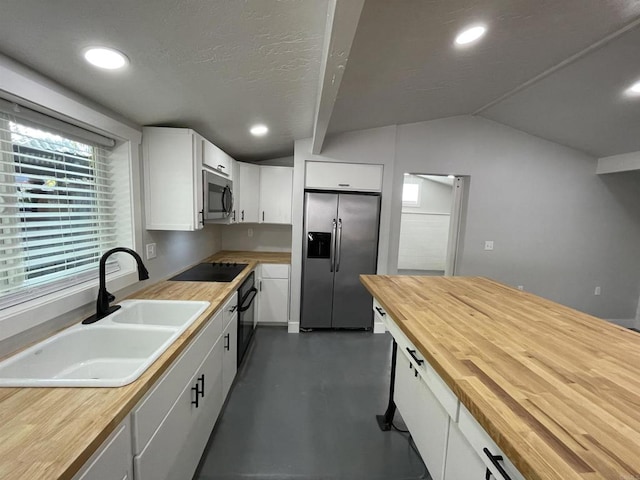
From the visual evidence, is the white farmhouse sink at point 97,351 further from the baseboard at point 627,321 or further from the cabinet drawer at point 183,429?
the baseboard at point 627,321

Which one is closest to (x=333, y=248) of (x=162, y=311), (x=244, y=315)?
(x=244, y=315)

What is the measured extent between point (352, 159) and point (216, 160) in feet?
4.92

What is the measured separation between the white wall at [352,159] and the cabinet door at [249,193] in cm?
58

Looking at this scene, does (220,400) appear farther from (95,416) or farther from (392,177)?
(392,177)

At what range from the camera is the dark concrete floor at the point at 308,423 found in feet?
5.16

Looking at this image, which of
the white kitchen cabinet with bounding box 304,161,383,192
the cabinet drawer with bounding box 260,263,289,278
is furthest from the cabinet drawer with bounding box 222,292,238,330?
the white kitchen cabinet with bounding box 304,161,383,192

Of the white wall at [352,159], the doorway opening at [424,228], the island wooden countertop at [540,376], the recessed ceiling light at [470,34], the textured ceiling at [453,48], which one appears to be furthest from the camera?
the doorway opening at [424,228]

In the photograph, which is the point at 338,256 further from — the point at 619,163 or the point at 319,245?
the point at 619,163

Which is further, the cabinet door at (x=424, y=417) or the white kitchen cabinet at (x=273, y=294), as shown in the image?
the white kitchen cabinet at (x=273, y=294)

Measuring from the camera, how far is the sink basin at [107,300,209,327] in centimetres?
162

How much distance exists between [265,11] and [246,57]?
0.34 metres

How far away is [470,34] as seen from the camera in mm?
1563

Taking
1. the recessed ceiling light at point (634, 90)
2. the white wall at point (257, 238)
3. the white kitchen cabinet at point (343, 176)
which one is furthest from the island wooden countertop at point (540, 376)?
the white wall at point (257, 238)

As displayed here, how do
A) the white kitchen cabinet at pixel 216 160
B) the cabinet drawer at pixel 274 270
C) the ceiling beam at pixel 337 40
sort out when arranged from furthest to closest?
the cabinet drawer at pixel 274 270
the white kitchen cabinet at pixel 216 160
the ceiling beam at pixel 337 40
